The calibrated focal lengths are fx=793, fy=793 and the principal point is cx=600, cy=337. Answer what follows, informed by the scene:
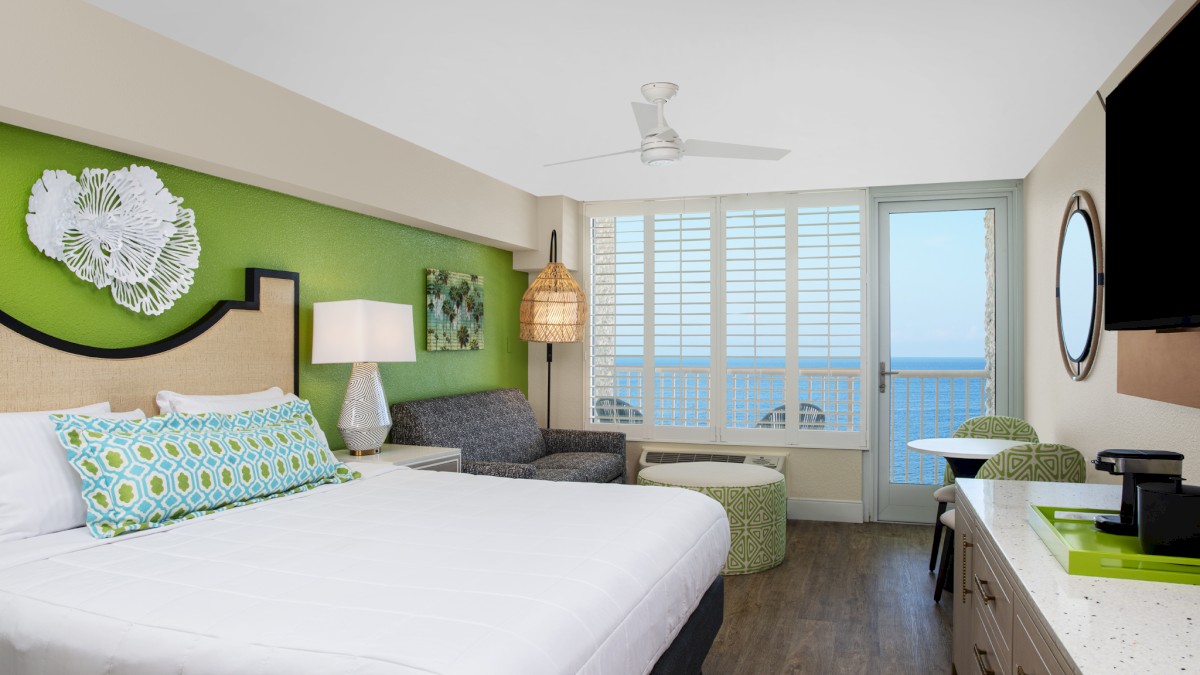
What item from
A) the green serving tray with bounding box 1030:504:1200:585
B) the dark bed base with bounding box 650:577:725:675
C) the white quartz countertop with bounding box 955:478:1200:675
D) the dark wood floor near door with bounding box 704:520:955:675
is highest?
the green serving tray with bounding box 1030:504:1200:585

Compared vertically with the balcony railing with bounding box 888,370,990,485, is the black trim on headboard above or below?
above

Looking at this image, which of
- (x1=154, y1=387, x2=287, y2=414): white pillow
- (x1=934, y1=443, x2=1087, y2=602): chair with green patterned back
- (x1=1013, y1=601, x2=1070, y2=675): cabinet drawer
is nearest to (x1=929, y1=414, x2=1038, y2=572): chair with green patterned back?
(x1=934, y1=443, x2=1087, y2=602): chair with green patterned back

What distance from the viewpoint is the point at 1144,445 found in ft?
9.05

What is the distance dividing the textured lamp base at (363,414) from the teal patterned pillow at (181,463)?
0.69 meters

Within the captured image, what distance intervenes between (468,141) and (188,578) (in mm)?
2738

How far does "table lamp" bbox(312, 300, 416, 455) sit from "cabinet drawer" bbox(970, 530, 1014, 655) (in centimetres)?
258

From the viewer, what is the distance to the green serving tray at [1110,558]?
1.59 m

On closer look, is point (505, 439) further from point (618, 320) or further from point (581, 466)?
point (618, 320)

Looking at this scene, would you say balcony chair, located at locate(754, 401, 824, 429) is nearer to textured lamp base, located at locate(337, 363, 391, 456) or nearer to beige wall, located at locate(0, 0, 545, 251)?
beige wall, located at locate(0, 0, 545, 251)

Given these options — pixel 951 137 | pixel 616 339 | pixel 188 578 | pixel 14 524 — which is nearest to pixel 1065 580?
pixel 188 578

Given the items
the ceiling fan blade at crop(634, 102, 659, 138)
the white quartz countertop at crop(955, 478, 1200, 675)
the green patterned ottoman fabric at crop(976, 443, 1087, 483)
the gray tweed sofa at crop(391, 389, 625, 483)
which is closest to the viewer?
the white quartz countertop at crop(955, 478, 1200, 675)

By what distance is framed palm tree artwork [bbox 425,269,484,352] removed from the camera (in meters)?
4.89

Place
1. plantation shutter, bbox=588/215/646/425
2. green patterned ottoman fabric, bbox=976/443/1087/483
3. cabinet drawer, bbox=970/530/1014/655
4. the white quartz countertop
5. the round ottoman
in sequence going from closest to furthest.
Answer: the white quartz countertop, cabinet drawer, bbox=970/530/1014/655, green patterned ottoman fabric, bbox=976/443/1087/483, the round ottoman, plantation shutter, bbox=588/215/646/425

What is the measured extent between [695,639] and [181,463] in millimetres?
1710
